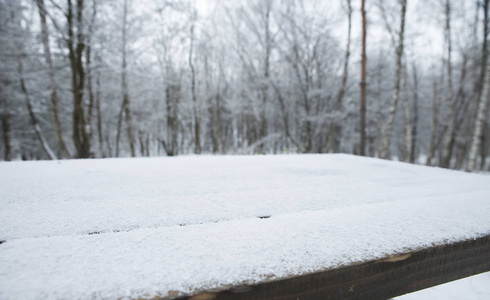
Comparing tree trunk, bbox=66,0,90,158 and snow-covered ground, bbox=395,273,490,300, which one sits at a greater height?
tree trunk, bbox=66,0,90,158

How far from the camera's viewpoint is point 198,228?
74cm

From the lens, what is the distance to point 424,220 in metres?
0.84

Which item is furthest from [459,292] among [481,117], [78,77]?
[78,77]

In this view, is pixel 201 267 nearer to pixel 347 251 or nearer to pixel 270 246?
pixel 270 246

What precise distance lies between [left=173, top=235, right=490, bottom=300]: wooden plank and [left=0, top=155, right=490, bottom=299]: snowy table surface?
25 mm

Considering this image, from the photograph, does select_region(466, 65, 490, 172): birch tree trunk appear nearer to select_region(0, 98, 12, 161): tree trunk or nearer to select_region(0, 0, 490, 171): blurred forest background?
select_region(0, 0, 490, 171): blurred forest background

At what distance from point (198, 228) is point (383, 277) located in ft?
1.95

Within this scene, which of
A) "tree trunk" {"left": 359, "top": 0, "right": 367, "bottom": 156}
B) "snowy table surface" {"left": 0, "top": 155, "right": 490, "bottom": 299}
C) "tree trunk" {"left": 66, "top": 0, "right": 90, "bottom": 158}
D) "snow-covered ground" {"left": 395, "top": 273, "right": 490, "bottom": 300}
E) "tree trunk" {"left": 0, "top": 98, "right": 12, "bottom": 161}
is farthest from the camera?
"tree trunk" {"left": 0, "top": 98, "right": 12, "bottom": 161}

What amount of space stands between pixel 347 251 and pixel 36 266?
2.62 ft

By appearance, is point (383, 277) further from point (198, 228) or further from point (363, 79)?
point (363, 79)

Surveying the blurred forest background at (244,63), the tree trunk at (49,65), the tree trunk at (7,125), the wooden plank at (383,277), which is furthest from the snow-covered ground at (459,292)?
the tree trunk at (7,125)

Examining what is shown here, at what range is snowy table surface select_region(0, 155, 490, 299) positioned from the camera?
1.59ft

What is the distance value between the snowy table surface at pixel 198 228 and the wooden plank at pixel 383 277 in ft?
0.08

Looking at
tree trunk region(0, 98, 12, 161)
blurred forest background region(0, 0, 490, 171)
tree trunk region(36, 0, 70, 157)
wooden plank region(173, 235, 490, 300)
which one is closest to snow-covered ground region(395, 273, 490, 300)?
wooden plank region(173, 235, 490, 300)
